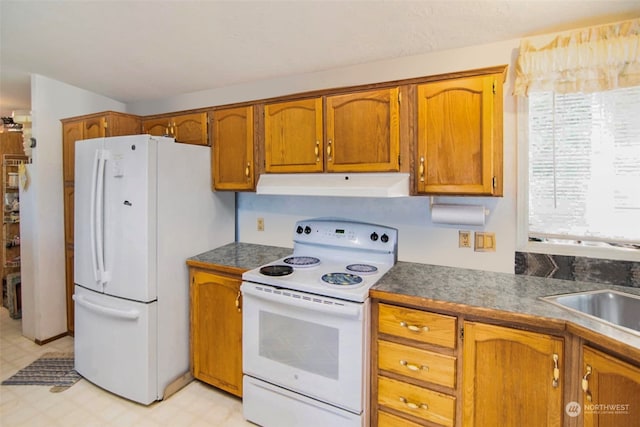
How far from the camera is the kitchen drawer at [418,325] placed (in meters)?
1.51

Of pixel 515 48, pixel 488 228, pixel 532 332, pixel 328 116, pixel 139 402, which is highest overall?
pixel 515 48

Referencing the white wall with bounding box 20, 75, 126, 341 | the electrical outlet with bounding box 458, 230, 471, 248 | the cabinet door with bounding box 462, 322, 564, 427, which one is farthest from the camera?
the white wall with bounding box 20, 75, 126, 341

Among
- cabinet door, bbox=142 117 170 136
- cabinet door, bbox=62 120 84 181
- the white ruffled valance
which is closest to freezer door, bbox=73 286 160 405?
cabinet door, bbox=62 120 84 181

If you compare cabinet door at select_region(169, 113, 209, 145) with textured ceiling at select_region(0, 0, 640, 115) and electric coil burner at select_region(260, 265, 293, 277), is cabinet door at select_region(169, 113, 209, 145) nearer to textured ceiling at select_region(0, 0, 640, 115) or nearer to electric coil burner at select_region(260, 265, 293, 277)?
textured ceiling at select_region(0, 0, 640, 115)

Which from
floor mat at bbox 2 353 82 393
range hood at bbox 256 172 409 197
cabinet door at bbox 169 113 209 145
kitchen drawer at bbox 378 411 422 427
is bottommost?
floor mat at bbox 2 353 82 393

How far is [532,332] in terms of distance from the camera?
136 centimetres

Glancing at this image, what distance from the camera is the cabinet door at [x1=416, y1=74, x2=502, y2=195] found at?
5.47 feet

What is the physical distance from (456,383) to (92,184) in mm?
2443

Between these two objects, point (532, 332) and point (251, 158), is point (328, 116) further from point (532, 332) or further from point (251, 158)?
point (532, 332)

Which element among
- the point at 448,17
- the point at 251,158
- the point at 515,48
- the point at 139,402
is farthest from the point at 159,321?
the point at 515,48

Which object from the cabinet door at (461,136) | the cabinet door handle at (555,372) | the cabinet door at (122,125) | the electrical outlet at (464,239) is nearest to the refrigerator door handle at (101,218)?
the cabinet door at (122,125)

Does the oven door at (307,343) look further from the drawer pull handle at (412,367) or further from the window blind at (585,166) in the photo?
the window blind at (585,166)

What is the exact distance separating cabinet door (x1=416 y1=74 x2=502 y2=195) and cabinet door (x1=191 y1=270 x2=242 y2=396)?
4.42 feet

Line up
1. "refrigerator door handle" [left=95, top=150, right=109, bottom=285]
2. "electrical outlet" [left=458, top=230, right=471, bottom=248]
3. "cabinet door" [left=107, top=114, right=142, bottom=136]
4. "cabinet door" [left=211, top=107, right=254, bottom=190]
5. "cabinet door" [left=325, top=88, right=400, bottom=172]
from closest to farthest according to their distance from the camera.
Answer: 1. "cabinet door" [left=325, top=88, right=400, bottom=172]
2. "electrical outlet" [left=458, top=230, right=471, bottom=248]
3. "refrigerator door handle" [left=95, top=150, right=109, bottom=285]
4. "cabinet door" [left=211, top=107, right=254, bottom=190]
5. "cabinet door" [left=107, top=114, right=142, bottom=136]
